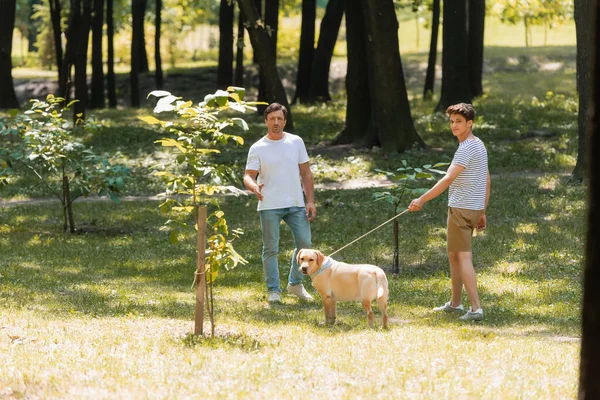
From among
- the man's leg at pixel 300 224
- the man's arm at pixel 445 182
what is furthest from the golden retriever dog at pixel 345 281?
the man's leg at pixel 300 224

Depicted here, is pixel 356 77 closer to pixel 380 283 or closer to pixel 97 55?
pixel 97 55

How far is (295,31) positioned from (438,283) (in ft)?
164

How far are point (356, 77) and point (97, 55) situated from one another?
1450 centimetres

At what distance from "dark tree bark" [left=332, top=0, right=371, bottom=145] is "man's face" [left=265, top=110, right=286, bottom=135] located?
14157 mm

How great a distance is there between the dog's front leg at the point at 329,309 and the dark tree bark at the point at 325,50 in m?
21.9

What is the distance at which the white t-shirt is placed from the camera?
10.6m

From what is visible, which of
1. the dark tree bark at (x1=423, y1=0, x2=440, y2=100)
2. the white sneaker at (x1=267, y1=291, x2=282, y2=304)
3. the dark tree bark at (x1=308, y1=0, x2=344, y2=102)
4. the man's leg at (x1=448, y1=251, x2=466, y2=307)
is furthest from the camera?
the dark tree bark at (x1=423, y1=0, x2=440, y2=100)

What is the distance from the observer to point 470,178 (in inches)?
391

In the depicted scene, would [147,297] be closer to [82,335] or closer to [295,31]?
[82,335]

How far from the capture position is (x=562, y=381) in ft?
24.0

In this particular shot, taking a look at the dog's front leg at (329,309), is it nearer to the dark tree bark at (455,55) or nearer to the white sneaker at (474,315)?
the white sneaker at (474,315)

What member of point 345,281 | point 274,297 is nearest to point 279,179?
point 274,297

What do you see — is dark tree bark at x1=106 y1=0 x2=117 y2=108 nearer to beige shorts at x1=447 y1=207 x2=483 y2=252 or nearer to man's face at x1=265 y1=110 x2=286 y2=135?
man's face at x1=265 y1=110 x2=286 y2=135

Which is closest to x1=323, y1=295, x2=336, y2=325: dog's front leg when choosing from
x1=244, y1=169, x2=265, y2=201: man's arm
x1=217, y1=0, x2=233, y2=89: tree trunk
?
x1=244, y1=169, x2=265, y2=201: man's arm
